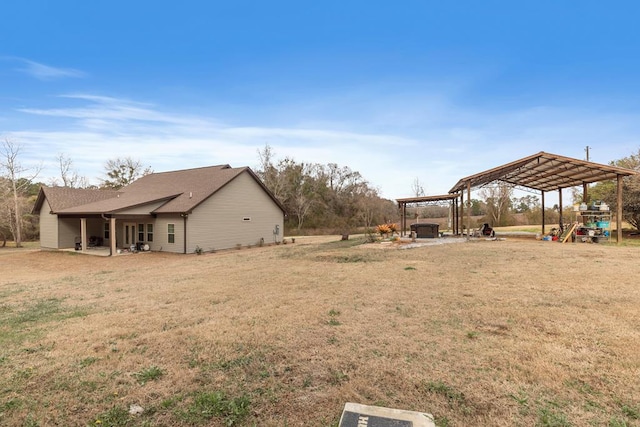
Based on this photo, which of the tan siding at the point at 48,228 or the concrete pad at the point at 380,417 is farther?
the tan siding at the point at 48,228

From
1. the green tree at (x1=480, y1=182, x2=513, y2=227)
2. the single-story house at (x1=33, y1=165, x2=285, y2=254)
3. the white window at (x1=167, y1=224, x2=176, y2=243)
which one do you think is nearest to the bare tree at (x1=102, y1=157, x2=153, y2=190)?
the single-story house at (x1=33, y1=165, x2=285, y2=254)

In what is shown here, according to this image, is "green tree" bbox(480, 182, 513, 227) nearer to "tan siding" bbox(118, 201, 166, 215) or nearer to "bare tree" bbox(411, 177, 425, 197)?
"bare tree" bbox(411, 177, 425, 197)

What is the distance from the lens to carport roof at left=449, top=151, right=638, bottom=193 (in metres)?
15.1

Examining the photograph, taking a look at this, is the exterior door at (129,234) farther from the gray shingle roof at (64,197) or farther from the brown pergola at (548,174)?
the brown pergola at (548,174)

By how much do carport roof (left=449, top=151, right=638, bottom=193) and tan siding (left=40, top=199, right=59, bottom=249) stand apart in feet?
Result: 80.9

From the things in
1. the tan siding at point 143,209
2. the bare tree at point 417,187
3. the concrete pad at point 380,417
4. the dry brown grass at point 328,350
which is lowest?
the dry brown grass at point 328,350

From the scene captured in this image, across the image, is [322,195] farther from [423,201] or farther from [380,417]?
[380,417]

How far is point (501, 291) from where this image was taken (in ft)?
20.8

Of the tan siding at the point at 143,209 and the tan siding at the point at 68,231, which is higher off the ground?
the tan siding at the point at 143,209

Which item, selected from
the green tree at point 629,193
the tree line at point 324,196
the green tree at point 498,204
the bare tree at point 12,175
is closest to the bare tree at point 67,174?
the tree line at point 324,196

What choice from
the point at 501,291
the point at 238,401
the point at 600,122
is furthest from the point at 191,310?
the point at 600,122

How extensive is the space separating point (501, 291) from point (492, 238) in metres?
13.2

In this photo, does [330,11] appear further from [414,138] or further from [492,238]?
[492,238]

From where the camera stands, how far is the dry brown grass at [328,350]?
2555 mm
